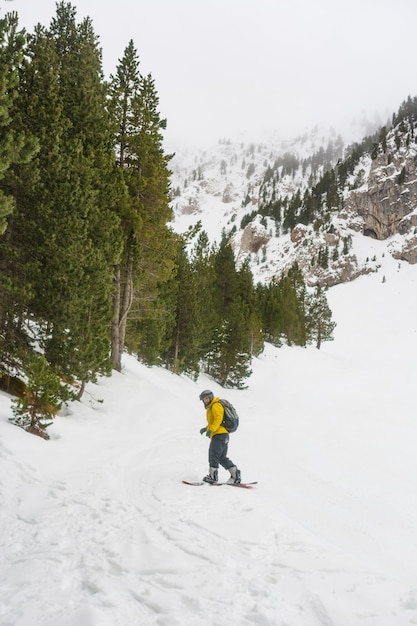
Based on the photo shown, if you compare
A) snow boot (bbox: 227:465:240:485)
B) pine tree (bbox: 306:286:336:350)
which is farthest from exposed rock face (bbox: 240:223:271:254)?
snow boot (bbox: 227:465:240:485)

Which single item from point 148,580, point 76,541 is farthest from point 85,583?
point 76,541

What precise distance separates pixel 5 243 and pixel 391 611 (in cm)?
1304

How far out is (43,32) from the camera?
15406 mm

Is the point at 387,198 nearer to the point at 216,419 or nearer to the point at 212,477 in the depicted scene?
the point at 216,419

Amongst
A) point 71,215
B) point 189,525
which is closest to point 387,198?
point 71,215

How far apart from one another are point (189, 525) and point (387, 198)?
15234cm

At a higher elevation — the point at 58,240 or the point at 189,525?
the point at 58,240

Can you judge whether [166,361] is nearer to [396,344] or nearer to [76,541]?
[76,541]

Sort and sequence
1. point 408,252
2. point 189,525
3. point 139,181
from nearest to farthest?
point 189,525 → point 139,181 → point 408,252

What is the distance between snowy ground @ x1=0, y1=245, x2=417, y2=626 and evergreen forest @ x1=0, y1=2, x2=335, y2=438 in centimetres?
→ 197

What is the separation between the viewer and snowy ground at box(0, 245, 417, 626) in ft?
12.9

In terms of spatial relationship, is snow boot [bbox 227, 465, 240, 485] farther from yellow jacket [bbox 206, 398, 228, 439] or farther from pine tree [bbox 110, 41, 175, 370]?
pine tree [bbox 110, 41, 175, 370]

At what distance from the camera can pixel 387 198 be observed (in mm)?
137125

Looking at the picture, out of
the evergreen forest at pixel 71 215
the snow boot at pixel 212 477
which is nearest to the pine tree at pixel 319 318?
the evergreen forest at pixel 71 215
